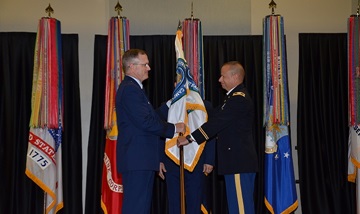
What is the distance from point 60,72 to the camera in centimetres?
517

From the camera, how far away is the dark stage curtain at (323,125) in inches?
223

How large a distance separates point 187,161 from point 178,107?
47cm

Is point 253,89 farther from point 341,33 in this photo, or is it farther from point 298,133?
point 341,33

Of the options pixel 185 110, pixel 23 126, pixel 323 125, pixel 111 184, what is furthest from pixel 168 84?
pixel 323 125

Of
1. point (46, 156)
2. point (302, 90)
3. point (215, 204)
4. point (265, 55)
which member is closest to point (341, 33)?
point (302, 90)

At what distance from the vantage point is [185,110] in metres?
4.32

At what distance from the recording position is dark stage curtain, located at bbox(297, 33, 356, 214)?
18.6ft

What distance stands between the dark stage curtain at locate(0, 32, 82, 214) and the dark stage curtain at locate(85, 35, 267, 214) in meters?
0.18

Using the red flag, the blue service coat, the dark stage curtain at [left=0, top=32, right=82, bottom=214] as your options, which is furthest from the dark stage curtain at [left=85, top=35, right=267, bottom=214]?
the blue service coat

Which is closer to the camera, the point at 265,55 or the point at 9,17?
the point at 265,55

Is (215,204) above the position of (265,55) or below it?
below

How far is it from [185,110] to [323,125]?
2060 mm

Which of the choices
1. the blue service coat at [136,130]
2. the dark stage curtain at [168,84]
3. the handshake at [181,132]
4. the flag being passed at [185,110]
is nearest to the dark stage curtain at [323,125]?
the dark stage curtain at [168,84]

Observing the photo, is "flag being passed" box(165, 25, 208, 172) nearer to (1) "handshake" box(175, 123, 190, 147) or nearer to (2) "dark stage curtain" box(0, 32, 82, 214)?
(1) "handshake" box(175, 123, 190, 147)
